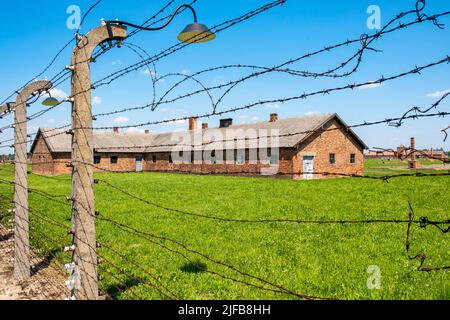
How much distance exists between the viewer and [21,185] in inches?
226

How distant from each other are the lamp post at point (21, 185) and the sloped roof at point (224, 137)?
50.7 ft

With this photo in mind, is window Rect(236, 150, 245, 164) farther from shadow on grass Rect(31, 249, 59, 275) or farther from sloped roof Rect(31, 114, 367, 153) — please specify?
shadow on grass Rect(31, 249, 59, 275)

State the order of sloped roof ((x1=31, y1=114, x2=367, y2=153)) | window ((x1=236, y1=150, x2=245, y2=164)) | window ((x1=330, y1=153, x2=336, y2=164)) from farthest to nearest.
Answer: window ((x1=236, y1=150, x2=245, y2=164)) → window ((x1=330, y1=153, x2=336, y2=164)) → sloped roof ((x1=31, y1=114, x2=367, y2=153))

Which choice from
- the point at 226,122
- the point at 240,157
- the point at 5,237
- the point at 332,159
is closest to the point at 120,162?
the point at 226,122

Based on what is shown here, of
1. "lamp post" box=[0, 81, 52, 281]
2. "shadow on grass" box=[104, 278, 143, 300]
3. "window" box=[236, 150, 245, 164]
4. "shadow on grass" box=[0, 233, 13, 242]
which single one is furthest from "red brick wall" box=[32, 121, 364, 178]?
"shadow on grass" box=[104, 278, 143, 300]

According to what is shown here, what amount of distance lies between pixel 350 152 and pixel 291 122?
579cm

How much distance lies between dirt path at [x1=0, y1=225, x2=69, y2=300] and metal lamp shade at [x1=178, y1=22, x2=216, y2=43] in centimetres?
369

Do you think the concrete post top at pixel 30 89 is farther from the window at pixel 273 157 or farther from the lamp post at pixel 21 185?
the window at pixel 273 157

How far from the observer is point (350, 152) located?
30.8m

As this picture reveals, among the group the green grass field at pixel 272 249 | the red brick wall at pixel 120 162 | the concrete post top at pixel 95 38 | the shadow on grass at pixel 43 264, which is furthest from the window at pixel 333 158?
the concrete post top at pixel 95 38

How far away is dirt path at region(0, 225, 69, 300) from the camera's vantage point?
485cm
